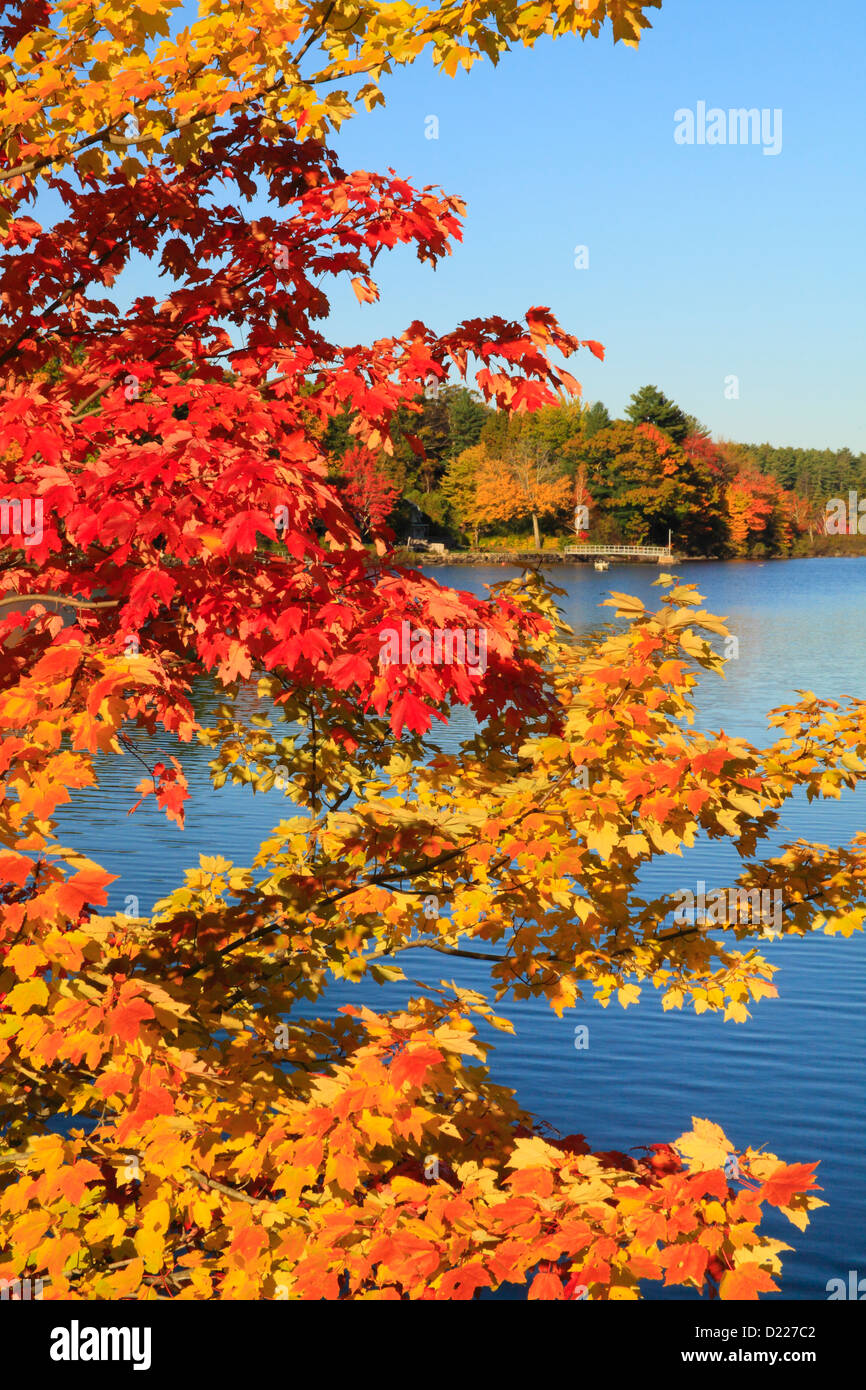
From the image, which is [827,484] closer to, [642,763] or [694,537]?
[694,537]

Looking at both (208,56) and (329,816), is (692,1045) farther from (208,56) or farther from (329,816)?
(208,56)

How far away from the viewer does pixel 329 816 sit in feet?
16.4

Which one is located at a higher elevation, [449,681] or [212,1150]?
[449,681]

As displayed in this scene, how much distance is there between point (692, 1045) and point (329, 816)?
685 cm

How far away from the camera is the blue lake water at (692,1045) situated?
27.9 ft

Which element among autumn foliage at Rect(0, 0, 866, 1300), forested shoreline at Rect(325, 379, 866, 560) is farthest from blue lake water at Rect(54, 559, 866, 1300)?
forested shoreline at Rect(325, 379, 866, 560)

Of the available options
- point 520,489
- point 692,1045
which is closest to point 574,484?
point 520,489

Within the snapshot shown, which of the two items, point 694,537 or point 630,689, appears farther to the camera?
point 694,537

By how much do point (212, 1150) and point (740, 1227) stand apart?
1.85 metres

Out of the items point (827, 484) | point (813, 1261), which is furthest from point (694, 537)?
point (813, 1261)

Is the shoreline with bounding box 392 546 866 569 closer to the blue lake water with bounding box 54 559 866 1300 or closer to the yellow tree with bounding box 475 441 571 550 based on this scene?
the yellow tree with bounding box 475 441 571 550
